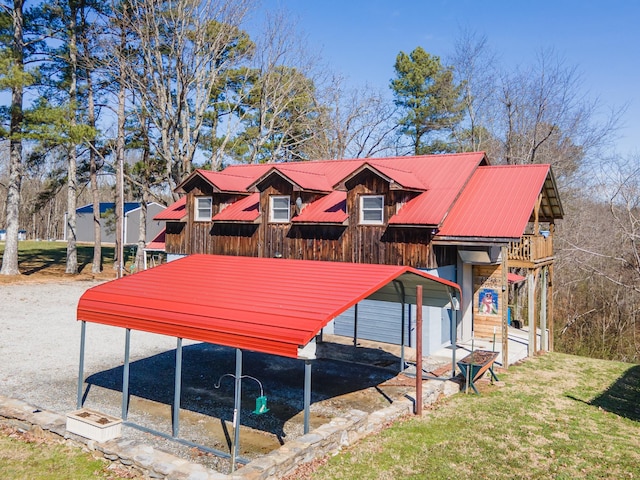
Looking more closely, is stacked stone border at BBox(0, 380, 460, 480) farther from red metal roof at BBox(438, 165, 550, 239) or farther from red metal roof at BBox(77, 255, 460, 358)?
red metal roof at BBox(438, 165, 550, 239)

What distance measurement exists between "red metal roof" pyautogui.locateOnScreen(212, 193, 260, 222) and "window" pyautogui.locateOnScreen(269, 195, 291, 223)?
0.64m

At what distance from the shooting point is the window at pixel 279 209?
65.6ft

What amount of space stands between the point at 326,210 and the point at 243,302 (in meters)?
9.72

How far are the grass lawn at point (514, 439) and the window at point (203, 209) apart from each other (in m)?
13.9

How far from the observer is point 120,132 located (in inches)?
1300

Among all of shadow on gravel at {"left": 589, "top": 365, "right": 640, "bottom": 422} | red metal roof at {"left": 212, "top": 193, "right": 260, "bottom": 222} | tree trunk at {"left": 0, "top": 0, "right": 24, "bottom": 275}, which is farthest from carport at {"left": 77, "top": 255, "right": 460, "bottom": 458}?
tree trunk at {"left": 0, "top": 0, "right": 24, "bottom": 275}

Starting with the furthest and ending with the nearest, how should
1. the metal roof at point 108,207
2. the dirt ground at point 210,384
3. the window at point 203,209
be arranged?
the metal roof at point 108,207 → the window at point 203,209 → the dirt ground at point 210,384

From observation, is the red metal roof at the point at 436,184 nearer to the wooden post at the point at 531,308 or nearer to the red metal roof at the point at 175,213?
the wooden post at the point at 531,308

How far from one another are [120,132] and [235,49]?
9.33m

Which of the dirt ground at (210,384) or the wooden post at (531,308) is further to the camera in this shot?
the wooden post at (531,308)

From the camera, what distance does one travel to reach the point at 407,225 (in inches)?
664

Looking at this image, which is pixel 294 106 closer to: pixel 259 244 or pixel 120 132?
pixel 120 132

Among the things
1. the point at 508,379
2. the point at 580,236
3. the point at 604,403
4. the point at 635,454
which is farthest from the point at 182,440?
the point at 580,236

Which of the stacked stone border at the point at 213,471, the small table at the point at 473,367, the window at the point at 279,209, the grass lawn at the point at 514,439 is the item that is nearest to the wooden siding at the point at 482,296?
the grass lawn at the point at 514,439
